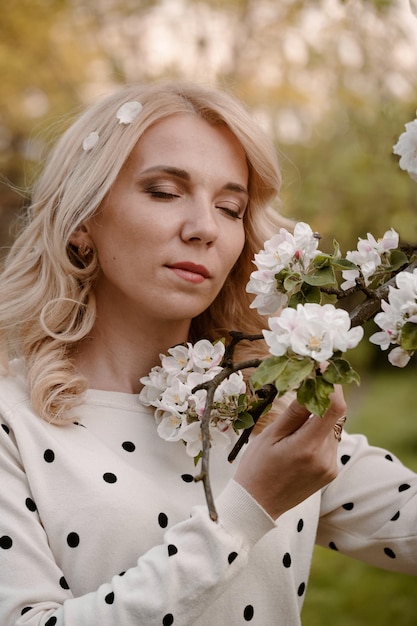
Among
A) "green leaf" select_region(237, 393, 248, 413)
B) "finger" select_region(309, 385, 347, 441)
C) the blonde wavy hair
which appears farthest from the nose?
"finger" select_region(309, 385, 347, 441)

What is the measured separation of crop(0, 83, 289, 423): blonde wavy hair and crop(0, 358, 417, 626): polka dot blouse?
0.10 m

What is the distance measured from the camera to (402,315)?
1333mm

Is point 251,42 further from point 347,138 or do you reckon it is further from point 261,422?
point 261,422

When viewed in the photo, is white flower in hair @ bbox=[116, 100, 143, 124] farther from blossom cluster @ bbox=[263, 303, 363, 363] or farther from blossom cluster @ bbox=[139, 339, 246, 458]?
blossom cluster @ bbox=[263, 303, 363, 363]

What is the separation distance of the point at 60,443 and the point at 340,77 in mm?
2902

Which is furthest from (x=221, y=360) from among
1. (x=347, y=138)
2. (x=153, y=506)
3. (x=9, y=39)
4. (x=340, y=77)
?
(x=9, y=39)

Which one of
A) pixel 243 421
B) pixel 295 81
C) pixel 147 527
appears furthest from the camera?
pixel 295 81

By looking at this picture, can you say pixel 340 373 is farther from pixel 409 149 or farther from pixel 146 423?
pixel 146 423

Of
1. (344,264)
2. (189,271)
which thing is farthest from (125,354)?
(344,264)

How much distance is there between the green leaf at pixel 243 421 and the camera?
1.58 m

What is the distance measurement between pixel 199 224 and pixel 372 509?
0.83m

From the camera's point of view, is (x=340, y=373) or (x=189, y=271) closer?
(x=340, y=373)

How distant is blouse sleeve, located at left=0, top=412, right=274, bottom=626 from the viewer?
1527mm

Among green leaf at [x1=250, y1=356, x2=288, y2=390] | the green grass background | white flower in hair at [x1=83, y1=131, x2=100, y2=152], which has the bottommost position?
the green grass background
